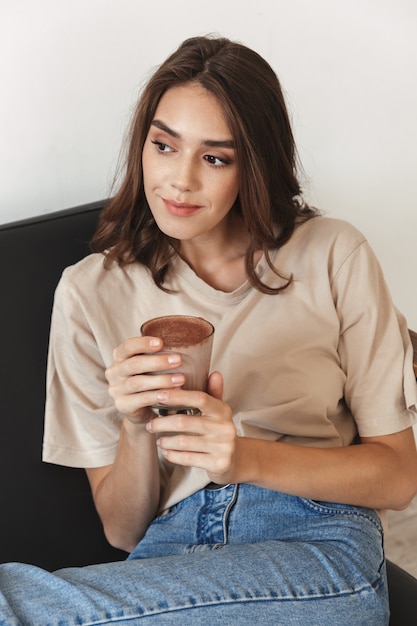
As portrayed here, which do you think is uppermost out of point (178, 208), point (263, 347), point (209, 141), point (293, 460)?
point (209, 141)

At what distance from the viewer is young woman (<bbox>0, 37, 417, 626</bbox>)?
133cm

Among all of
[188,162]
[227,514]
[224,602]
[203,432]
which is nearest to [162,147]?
[188,162]

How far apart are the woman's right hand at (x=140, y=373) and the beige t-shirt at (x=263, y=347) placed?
0.33 m

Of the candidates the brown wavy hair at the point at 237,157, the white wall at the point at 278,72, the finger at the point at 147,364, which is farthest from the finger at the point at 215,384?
the white wall at the point at 278,72

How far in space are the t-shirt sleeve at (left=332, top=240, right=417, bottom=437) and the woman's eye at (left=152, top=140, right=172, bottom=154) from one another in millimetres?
372

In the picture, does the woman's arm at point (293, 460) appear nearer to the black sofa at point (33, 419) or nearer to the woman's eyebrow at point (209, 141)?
the black sofa at point (33, 419)

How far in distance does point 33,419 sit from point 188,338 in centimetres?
56

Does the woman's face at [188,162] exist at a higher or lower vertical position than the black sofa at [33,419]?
higher

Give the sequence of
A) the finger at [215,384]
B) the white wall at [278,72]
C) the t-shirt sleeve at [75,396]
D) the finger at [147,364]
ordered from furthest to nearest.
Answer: the white wall at [278,72], the t-shirt sleeve at [75,396], the finger at [215,384], the finger at [147,364]

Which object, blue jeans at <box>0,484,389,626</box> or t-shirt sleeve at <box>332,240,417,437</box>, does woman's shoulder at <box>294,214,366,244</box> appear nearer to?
t-shirt sleeve at <box>332,240,417,437</box>

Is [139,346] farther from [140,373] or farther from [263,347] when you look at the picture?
[263,347]

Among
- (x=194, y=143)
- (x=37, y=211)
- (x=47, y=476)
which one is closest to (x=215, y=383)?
(x=194, y=143)

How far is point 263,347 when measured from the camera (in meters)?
1.61

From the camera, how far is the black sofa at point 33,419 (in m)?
1.63
